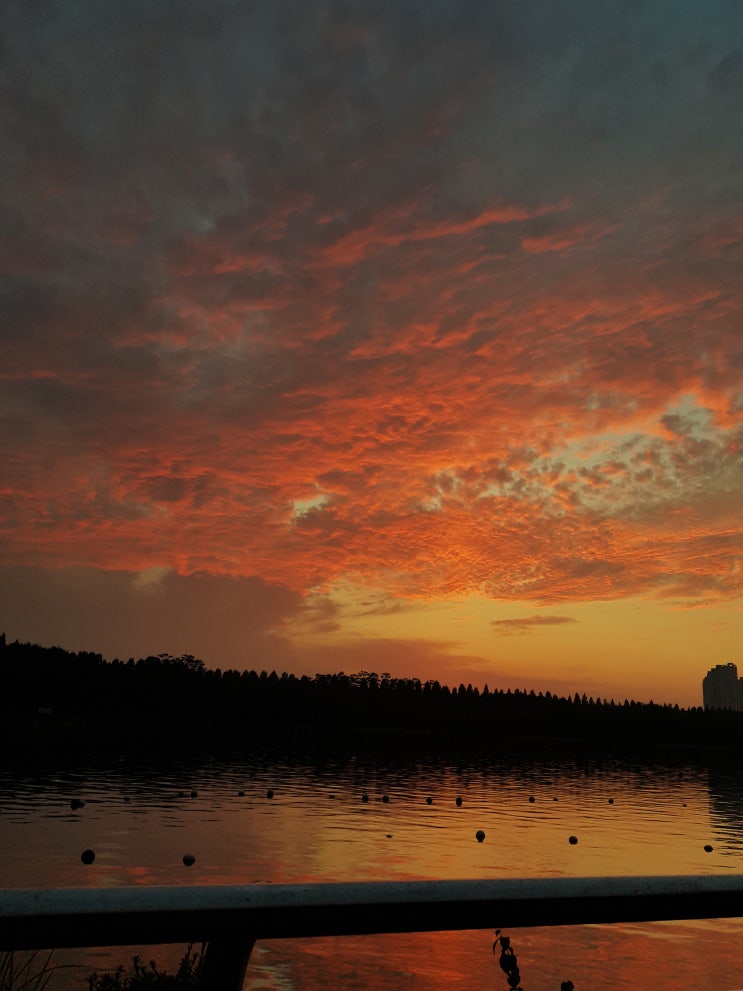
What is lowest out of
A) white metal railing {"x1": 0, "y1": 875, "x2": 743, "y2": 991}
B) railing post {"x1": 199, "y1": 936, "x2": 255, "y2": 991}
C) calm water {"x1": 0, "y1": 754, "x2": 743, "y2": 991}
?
calm water {"x1": 0, "y1": 754, "x2": 743, "y2": 991}

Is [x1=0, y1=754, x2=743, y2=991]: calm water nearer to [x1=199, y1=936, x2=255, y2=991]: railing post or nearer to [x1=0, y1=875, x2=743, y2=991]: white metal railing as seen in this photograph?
[x1=199, y1=936, x2=255, y2=991]: railing post

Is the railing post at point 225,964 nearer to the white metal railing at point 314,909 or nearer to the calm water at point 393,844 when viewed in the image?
the white metal railing at point 314,909

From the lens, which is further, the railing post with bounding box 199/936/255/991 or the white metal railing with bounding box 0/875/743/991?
the railing post with bounding box 199/936/255/991

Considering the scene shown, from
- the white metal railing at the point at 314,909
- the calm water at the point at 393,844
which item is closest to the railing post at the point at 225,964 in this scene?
the white metal railing at the point at 314,909

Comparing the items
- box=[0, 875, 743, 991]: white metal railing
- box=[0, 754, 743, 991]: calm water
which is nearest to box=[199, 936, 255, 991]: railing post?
box=[0, 875, 743, 991]: white metal railing

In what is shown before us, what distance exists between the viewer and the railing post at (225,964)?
8.82ft

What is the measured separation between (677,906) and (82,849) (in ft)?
176

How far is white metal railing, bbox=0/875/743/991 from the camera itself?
2.36m

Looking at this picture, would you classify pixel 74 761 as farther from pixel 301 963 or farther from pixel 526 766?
pixel 301 963

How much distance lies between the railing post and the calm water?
2391 centimetres

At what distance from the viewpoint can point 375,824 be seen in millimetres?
70062

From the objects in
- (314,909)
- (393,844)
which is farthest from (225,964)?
(393,844)

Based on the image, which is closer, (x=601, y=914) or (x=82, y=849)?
(x=601, y=914)

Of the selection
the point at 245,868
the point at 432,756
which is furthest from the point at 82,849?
the point at 432,756
